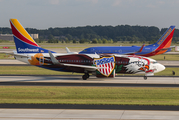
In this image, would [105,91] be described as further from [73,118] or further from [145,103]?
[73,118]

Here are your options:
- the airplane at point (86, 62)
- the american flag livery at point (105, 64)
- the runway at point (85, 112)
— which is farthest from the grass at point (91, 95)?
the airplane at point (86, 62)

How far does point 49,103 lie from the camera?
25.0 metres

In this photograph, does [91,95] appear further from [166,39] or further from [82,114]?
[166,39]

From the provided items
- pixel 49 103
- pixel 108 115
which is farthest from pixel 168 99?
pixel 49 103

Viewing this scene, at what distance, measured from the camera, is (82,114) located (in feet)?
67.9

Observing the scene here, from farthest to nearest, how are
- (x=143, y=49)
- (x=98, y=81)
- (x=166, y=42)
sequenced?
(x=166, y=42) → (x=143, y=49) → (x=98, y=81)

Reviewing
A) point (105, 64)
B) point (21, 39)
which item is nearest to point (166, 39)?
point (105, 64)

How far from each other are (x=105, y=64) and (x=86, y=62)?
3.17m

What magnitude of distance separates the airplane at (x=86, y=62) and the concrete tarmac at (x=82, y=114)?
65.5 feet

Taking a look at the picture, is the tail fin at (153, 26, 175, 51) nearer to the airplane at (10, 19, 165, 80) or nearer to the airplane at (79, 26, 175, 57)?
the airplane at (79, 26, 175, 57)

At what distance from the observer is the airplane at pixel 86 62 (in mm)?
42156

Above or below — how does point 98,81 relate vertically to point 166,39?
below

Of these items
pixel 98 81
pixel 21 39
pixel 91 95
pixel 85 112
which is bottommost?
pixel 98 81

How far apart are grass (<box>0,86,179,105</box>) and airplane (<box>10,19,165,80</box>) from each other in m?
8.53
